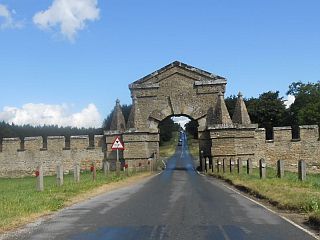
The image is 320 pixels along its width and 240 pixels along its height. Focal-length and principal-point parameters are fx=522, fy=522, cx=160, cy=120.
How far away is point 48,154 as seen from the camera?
4250 cm

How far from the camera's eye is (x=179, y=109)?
4272 centimetres

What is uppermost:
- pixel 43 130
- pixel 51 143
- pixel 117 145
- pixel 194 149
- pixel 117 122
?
pixel 43 130

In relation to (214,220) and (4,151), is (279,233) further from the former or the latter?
(4,151)

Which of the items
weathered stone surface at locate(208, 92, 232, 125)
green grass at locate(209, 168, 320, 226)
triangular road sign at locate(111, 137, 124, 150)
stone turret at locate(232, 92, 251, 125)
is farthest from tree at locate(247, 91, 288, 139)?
green grass at locate(209, 168, 320, 226)

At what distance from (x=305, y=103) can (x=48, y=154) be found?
52.0m

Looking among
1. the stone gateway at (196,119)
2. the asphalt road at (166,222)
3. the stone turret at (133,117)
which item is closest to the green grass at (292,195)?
the asphalt road at (166,222)

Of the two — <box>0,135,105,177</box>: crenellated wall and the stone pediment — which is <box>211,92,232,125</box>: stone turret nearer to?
the stone pediment

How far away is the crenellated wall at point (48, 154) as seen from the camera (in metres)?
42.1

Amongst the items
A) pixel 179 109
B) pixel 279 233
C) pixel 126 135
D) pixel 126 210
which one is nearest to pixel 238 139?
pixel 179 109

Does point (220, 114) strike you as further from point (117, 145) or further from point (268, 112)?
point (268, 112)

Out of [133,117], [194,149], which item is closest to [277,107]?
[194,149]

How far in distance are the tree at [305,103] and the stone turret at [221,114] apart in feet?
109

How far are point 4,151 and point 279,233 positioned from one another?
120ft

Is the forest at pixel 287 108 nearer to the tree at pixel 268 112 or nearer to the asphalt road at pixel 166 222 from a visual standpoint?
the tree at pixel 268 112
